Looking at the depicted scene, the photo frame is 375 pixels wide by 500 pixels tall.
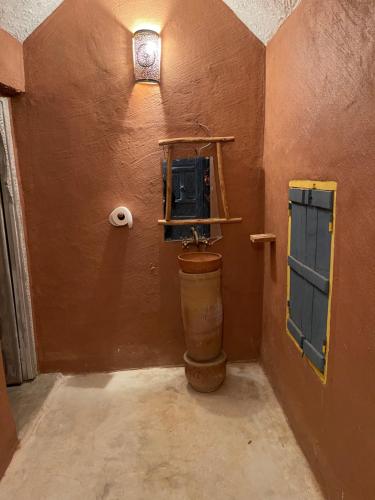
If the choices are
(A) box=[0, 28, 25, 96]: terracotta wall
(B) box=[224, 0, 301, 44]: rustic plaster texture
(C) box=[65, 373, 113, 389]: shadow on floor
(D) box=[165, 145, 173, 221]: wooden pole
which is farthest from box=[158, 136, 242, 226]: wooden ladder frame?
(C) box=[65, 373, 113, 389]: shadow on floor

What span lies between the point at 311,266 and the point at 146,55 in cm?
149

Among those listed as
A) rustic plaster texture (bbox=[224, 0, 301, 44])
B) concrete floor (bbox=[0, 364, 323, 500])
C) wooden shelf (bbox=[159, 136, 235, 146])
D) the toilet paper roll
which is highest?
rustic plaster texture (bbox=[224, 0, 301, 44])

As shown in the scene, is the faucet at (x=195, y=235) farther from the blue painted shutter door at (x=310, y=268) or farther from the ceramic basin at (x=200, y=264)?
the blue painted shutter door at (x=310, y=268)

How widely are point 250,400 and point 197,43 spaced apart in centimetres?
214

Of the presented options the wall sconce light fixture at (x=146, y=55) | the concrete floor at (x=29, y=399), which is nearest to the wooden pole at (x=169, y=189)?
the wall sconce light fixture at (x=146, y=55)

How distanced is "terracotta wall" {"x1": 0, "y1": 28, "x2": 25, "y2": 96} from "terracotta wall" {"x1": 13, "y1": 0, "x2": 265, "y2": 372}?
0.21 feet

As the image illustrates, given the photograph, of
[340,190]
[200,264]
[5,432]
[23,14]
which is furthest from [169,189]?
[5,432]

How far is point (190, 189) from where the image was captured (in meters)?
2.19

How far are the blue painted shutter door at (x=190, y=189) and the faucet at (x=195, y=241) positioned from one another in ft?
0.33

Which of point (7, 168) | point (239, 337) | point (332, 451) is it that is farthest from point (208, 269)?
point (7, 168)

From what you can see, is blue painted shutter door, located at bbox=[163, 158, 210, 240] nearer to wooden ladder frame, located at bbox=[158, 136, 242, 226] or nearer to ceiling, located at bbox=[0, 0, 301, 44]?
wooden ladder frame, located at bbox=[158, 136, 242, 226]

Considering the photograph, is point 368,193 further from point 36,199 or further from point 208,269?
point 36,199

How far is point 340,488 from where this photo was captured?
1.28m

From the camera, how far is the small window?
136cm
